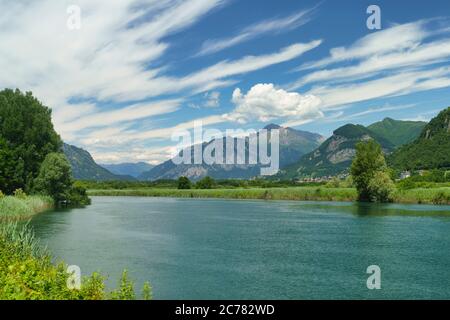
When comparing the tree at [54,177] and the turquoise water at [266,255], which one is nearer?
the turquoise water at [266,255]

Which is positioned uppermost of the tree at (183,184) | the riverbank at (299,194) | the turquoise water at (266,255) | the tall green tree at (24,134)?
the tall green tree at (24,134)

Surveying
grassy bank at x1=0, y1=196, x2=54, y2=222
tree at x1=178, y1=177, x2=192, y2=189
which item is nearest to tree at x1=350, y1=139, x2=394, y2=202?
grassy bank at x1=0, y1=196, x2=54, y2=222

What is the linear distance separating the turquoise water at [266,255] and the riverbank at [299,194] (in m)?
34.2

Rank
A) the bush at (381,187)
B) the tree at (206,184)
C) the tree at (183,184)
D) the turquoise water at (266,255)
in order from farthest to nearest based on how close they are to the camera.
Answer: the tree at (183,184) → the tree at (206,184) → the bush at (381,187) → the turquoise water at (266,255)

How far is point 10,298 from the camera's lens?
12.7m

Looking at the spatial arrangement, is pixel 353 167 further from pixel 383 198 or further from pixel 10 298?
pixel 10 298

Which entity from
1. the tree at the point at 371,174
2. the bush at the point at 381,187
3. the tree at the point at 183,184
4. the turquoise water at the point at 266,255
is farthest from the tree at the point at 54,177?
the tree at the point at 183,184

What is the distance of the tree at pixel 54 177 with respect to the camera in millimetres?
73812

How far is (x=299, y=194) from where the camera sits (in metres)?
116

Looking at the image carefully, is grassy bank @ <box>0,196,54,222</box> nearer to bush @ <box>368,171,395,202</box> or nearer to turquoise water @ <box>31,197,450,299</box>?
turquoise water @ <box>31,197,450,299</box>

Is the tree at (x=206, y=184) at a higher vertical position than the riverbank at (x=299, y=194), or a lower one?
higher

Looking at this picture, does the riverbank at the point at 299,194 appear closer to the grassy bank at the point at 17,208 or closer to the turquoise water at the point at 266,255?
the turquoise water at the point at 266,255
